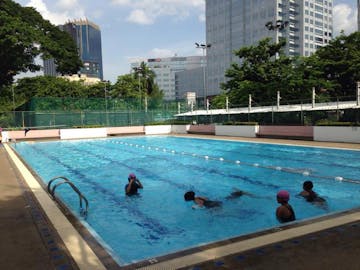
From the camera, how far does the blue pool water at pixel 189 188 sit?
22.7 ft

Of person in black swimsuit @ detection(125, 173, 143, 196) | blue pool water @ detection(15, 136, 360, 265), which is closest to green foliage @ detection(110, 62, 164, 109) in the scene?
blue pool water @ detection(15, 136, 360, 265)

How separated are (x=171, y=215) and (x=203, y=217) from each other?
863 mm

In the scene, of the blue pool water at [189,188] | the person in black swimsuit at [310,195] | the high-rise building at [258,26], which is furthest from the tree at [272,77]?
the high-rise building at [258,26]

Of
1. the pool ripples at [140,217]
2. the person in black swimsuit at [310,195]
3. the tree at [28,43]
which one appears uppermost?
the tree at [28,43]

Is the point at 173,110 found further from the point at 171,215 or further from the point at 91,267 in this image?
the point at 91,267

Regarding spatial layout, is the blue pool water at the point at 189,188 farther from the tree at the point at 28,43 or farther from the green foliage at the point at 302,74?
the green foliage at the point at 302,74

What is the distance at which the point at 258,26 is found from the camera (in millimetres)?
98562

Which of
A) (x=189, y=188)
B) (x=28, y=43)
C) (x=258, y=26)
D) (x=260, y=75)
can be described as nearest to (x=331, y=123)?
(x=189, y=188)

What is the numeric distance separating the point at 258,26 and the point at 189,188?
9683cm

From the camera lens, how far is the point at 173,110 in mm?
43562

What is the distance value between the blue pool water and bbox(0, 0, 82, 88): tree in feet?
48.2

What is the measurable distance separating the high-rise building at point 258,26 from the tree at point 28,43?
73.7 metres

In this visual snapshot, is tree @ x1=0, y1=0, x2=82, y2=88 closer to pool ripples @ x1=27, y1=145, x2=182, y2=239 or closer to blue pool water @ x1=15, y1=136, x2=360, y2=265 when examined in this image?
blue pool water @ x1=15, y1=136, x2=360, y2=265

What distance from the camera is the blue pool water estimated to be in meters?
6.91
